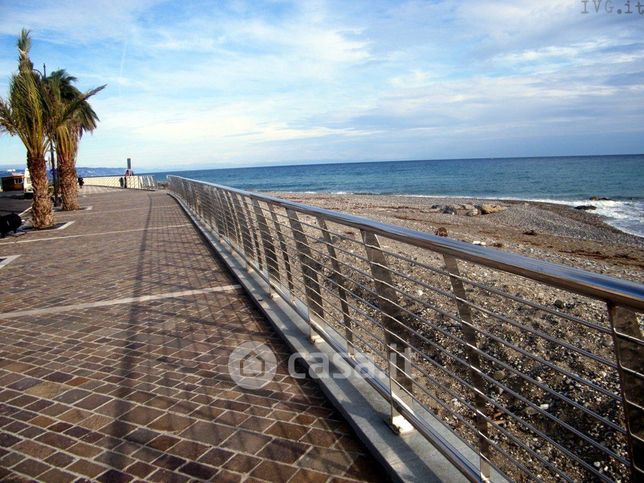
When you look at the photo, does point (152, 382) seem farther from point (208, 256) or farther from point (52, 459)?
point (208, 256)

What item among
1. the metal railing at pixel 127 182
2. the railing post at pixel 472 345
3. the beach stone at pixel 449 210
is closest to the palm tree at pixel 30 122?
the railing post at pixel 472 345

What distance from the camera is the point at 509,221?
2423 centimetres

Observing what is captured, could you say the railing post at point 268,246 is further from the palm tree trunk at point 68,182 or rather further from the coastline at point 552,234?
the palm tree trunk at point 68,182

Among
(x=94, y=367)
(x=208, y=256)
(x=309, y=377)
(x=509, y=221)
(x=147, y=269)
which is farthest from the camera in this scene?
(x=509, y=221)

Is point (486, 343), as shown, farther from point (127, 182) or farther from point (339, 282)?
point (127, 182)

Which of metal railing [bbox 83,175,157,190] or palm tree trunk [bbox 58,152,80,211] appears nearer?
palm tree trunk [bbox 58,152,80,211]

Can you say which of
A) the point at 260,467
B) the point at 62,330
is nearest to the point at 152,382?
the point at 260,467

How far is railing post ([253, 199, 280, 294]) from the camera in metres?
5.45

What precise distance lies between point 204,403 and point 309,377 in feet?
2.65

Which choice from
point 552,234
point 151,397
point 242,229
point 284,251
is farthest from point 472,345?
point 552,234

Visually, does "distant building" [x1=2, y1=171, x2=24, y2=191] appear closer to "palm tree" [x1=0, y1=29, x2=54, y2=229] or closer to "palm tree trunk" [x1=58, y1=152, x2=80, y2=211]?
"palm tree trunk" [x1=58, y1=152, x2=80, y2=211]

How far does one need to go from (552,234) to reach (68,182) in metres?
20.8

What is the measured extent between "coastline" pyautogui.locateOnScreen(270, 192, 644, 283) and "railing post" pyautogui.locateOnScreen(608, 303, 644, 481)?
1134 cm

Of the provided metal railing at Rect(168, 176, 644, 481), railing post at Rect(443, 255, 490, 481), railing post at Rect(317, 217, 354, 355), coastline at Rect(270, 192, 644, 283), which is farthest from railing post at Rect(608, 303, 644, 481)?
coastline at Rect(270, 192, 644, 283)
